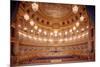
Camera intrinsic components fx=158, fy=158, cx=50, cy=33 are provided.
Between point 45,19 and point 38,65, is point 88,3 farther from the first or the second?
point 38,65

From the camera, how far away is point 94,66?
8.74 feet

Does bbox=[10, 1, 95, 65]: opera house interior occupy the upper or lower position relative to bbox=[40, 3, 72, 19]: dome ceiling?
A: lower

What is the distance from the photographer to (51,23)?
2551 millimetres

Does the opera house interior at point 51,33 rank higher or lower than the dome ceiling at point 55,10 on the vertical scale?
lower

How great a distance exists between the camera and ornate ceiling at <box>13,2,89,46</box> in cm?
242

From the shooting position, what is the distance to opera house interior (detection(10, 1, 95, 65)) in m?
2.39

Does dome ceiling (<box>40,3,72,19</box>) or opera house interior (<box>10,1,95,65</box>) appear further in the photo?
dome ceiling (<box>40,3,72,19</box>)

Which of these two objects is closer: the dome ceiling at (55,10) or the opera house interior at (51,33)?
the opera house interior at (51,33)

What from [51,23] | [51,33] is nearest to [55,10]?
[51,23]

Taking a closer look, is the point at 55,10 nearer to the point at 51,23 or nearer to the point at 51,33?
the point at 51,23

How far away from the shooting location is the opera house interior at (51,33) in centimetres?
239

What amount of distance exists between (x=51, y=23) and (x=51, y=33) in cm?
16

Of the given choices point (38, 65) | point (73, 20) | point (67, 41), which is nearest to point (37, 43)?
point (38, 65)
